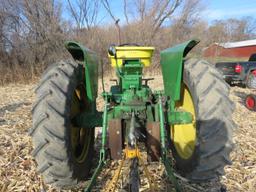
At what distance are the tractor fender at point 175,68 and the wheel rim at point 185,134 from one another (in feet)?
0.52

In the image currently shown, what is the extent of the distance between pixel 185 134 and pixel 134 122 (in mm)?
1057

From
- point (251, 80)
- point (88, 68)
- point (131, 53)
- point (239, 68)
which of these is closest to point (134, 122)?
point (88, 68)

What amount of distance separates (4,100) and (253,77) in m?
8.97

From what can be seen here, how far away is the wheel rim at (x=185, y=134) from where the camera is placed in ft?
11.3

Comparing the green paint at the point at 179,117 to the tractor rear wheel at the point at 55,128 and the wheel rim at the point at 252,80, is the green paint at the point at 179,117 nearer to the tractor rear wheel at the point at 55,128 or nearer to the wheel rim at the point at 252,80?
the tractor rear wheel at the point at 55,128

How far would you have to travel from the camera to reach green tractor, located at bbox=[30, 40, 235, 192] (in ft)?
9.28

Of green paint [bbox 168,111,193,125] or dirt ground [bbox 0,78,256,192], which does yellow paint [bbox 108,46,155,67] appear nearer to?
green paint [bbox 168,111,193,125]

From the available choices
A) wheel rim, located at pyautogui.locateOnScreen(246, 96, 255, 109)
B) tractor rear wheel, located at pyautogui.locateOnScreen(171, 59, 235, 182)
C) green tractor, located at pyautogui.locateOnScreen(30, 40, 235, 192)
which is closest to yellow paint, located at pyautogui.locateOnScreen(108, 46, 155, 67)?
green tractor, located at pyautogui.locateOnScreen(30, 40, 235, 192)

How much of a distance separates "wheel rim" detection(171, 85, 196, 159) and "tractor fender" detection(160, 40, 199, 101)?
158mm

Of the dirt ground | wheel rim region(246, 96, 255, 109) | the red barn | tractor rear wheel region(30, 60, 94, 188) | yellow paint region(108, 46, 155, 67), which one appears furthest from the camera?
the red barn

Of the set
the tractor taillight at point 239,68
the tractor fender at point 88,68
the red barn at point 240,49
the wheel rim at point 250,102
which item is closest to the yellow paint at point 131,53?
the tractor fender at point 88,68

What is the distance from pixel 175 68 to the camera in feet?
11.1

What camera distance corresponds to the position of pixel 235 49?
47.2m

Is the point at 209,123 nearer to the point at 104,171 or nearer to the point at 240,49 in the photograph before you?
the point at 104,171
